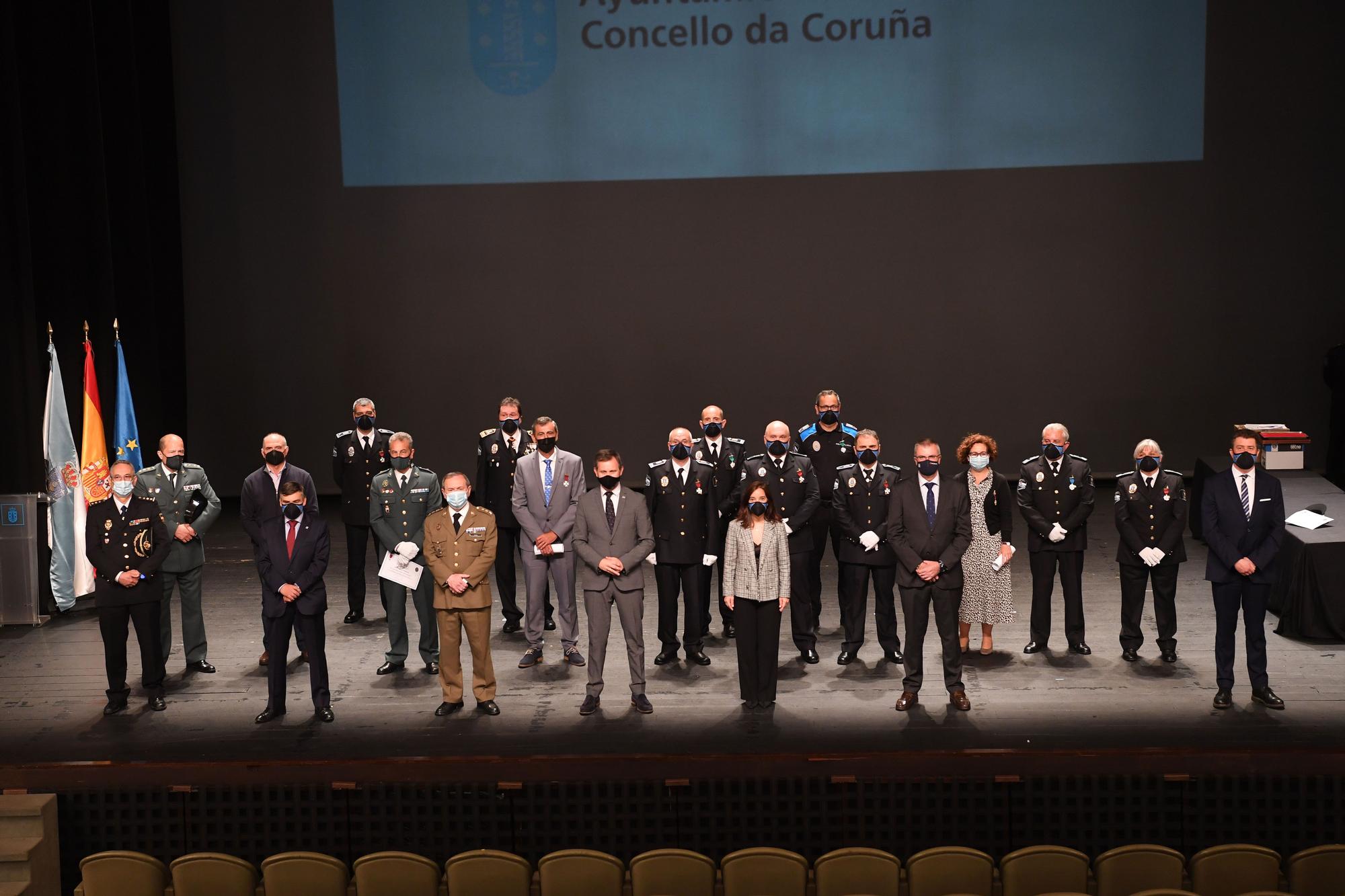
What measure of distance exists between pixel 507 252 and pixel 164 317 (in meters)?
3.30

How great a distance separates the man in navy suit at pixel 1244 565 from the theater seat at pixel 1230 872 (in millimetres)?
1869

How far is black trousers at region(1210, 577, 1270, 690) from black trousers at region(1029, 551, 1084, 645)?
909 mm

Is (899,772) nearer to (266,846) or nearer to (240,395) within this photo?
(266,846)

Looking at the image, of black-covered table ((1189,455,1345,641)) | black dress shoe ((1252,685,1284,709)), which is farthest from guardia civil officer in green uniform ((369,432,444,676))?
Answer: black-covered table ((1189,455,1345,641))

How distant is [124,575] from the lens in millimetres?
6332

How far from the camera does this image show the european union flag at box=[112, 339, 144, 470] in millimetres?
8969

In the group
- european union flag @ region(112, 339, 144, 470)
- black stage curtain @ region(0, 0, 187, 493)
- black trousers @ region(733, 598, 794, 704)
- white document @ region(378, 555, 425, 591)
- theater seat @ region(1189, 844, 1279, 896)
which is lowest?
theater seat @ region(1189, 844, 1279, 896)

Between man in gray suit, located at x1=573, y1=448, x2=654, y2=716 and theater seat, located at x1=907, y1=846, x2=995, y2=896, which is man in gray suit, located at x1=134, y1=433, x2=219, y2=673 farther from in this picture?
theater seat, located at x1=907, y1=846, x2=995, y2=896

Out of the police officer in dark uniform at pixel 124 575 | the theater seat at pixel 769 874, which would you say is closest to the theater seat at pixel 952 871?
the theater seat at pixel 769 874

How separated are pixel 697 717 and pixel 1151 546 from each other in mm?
2796

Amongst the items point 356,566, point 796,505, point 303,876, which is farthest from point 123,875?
point 796,505

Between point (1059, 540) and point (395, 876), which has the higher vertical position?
point (1059, 540)

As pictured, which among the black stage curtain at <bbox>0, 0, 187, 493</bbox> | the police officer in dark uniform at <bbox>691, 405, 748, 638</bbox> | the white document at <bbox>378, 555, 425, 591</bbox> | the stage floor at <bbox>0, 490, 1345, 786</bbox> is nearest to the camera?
the stage floor at <bbox>0, 490, 1345, 786</bbox>

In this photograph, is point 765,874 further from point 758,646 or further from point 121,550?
point 121,550
